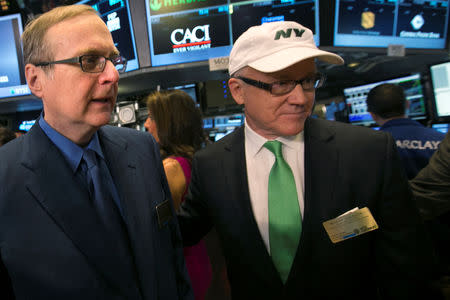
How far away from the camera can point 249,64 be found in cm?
106

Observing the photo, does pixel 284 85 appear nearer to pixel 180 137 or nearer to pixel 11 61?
pixel 180 137

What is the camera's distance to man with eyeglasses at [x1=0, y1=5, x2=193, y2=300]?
770mm

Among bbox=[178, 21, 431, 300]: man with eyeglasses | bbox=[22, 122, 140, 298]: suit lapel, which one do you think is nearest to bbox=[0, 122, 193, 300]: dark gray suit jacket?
bbox=[22, 122, 140, 298]: suit lapel

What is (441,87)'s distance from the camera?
2.44 m

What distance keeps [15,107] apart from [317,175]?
137 inches

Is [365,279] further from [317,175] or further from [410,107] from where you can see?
[410,107]

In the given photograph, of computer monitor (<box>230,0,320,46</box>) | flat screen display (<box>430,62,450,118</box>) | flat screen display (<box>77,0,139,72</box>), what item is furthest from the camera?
flat screen display (<box>430,62,450,118</box>)

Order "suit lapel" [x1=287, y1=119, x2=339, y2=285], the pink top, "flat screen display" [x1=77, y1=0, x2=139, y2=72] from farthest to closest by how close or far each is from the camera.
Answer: "flat screen display" [x1=77, y1=0, x2=139, y2=72] → the pink top → "suit lapel" [x1=287, y1=119, x2=339, y2=285]

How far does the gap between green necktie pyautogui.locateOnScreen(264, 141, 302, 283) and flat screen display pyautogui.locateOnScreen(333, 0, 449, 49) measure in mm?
1693

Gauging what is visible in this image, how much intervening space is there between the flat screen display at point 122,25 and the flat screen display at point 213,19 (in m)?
0.21

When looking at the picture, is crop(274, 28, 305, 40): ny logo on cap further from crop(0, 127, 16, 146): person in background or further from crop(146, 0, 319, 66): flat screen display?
crop(0, 127, 16, 146): person in background

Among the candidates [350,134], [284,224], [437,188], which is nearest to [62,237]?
[284,224]

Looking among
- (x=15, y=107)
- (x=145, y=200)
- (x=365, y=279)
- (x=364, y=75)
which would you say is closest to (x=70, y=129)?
(x=145, y=200)

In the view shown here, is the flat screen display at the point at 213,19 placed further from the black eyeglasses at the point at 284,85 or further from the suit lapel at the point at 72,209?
the suit lapel at the point at 72,209
